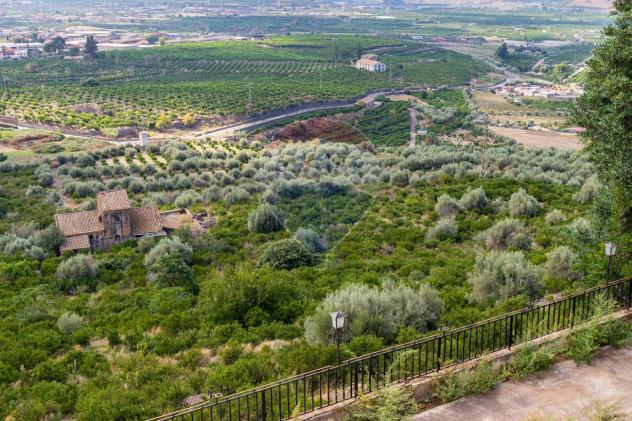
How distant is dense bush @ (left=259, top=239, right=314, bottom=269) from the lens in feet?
59.9

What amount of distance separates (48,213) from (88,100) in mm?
46317

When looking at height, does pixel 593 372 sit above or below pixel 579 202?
above

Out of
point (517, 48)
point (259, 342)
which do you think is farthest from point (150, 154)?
point (517, 48)

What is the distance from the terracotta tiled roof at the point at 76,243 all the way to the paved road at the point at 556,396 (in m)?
17.0

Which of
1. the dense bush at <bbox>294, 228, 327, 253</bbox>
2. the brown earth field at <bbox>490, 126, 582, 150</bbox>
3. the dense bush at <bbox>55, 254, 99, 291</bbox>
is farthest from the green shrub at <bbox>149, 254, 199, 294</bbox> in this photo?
the brown earth field at <bbox>490, 126, 582, 150</bbox>

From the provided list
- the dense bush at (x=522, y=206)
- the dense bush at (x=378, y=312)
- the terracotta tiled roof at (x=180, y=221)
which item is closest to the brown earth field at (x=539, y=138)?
the dense bush at (x=522, y=206)

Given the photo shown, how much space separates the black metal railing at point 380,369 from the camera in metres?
7.68

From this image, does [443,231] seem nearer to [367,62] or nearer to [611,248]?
[611,248]

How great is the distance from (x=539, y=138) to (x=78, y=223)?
5076 cm

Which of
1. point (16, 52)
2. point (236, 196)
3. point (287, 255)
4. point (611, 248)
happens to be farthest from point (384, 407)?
point (16, 52)

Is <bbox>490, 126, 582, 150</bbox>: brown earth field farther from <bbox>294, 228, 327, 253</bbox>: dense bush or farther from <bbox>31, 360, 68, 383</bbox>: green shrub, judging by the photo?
<bbox>31, 360, 68, 383</bbox>: green shrub

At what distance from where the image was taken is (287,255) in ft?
60.4

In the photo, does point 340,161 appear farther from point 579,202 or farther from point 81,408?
point 81,408

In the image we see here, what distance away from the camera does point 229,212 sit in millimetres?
27188
